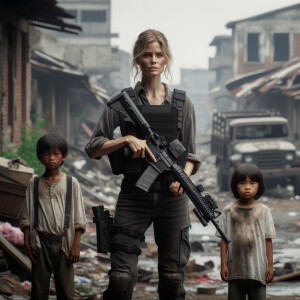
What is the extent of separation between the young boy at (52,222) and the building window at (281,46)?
34405 millimetres

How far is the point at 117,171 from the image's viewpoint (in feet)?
14.5

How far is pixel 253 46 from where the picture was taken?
38156 millimetres

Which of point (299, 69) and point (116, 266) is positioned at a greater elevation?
point (299, 69)

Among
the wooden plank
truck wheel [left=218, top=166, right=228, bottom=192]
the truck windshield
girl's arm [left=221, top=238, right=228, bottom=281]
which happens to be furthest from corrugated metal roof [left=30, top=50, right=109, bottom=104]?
girl's arm [left=221, top=238, right=228, bottom=281]

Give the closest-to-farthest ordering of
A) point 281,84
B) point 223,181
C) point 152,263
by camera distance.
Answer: point 152,263 < point 223,181 < point 281,84

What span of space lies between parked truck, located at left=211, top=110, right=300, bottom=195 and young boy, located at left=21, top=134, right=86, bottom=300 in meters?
13.4

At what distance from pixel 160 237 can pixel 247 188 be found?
24.0 inches

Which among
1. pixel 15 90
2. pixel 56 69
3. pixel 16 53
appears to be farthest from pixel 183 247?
pixel 56 69

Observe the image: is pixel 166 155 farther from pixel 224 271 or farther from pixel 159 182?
pixel 224 271

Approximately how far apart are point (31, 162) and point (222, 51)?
122 ft

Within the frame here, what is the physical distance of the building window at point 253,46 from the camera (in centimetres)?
3806

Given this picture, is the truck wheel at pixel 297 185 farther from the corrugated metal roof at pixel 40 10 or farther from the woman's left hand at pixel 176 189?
the woman's left hand at pixel 176 189

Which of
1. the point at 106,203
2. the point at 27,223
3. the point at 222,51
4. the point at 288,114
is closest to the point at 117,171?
the point at 27,223

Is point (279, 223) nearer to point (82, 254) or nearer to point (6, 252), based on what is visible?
point (82, 254)
